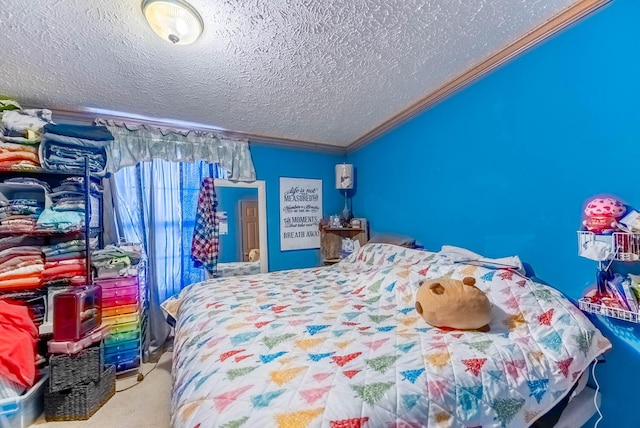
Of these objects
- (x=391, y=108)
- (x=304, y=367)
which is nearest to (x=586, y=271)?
(x=304, y=367)

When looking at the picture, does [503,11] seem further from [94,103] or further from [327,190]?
[94,103]

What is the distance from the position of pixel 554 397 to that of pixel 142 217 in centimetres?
303

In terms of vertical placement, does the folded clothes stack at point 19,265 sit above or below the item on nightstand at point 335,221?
below

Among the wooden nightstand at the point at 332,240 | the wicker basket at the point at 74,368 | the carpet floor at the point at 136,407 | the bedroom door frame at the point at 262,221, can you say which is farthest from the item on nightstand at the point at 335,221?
the wicker basket at the point at 74,368

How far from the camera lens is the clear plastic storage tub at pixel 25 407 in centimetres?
157

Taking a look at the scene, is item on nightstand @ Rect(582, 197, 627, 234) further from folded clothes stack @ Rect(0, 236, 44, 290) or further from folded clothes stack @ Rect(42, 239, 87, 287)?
folded clothes stack @ Rect(0, 236, 44, 290)

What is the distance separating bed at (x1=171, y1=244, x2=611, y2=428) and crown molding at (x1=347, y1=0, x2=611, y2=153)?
131 cm

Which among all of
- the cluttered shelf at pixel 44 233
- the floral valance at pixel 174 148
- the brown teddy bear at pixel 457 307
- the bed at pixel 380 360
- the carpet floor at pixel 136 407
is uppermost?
the floral valance at pixel 174 148

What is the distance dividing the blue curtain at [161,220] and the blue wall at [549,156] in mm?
2220

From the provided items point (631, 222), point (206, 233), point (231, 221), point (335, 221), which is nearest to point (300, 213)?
point (335, 221)

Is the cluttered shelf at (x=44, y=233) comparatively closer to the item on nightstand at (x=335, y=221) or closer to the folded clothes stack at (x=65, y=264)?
the folded clothes stack at (x=65, y=264)

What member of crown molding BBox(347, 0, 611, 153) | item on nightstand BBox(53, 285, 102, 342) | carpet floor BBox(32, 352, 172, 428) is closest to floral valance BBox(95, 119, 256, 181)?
item on nightstand BBox(53, 285, 102, 342)

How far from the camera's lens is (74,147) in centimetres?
223

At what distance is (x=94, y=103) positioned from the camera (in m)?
2.29
